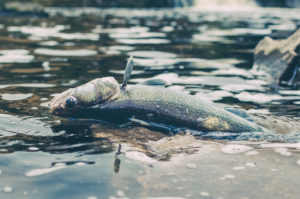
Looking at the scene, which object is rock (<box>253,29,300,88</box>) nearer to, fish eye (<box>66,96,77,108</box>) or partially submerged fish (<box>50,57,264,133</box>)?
partially submerged fish (<box>50,57,264,133</box>)

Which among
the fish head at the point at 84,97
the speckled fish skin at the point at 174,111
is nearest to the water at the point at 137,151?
the speckled fish skin at the point at 174,111

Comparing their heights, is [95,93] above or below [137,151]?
above

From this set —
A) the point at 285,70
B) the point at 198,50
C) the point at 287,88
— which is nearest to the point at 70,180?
the point at 287,88

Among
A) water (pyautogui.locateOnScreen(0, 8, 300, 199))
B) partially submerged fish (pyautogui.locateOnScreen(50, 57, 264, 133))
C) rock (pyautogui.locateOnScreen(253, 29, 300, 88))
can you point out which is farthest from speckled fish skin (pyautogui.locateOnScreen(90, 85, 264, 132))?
rock (pyautogui.locateOnScreen(253, 29, 300, 88))

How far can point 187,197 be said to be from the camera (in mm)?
3111

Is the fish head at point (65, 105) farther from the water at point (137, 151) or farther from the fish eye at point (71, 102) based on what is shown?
the water at point (137, 151)

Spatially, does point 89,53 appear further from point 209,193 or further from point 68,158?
point 209,193

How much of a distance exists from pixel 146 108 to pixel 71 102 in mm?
880

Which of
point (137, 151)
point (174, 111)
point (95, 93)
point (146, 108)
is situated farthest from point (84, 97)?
point (174, 111)

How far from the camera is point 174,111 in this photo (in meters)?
4.44

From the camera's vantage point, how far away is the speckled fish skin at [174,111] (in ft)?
14.6

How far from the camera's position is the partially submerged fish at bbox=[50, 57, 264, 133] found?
443cm

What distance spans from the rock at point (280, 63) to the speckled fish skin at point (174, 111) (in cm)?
367

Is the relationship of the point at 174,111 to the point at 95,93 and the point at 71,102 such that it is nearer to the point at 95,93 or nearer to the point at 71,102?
the point at 95,93
